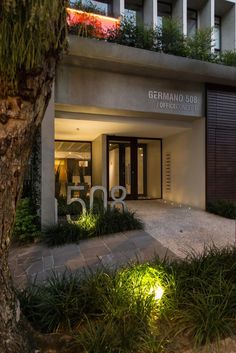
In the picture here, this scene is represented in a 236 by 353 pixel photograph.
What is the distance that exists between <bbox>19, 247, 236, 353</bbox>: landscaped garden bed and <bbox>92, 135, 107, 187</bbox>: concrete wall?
7.72 m

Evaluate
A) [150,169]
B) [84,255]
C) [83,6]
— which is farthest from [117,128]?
[84,255]

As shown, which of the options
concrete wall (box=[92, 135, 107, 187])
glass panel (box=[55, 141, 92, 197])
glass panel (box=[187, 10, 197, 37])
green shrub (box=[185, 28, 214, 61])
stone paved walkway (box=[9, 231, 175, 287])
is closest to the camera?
stone paved walkway (box=[9, 231, 175, 287])

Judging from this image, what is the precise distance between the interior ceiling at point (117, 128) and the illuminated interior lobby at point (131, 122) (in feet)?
0.10

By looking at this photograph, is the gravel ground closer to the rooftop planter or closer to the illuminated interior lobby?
the illuminated interior lobby

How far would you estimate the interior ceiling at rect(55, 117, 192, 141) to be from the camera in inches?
347

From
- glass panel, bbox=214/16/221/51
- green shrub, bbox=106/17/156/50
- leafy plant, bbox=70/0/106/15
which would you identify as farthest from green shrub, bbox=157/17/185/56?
glass panel, bbox=214/16/221/51

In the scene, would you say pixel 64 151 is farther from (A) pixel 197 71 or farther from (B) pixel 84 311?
(B) pixel 84 311

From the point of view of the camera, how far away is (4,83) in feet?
5.84

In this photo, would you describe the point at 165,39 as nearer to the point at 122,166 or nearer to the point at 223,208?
the point at 223,208

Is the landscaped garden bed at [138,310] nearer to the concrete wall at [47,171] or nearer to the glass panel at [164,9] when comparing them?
the concrete wall at [47,171]

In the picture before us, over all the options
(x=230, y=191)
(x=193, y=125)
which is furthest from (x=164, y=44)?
(x=230, y=191)

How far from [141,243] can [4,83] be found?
4.68m

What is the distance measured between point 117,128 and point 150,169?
11.0 ft

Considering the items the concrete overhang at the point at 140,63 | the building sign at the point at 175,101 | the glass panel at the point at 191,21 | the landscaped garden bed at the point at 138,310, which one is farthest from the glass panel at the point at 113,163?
the landscaped garden bed at the point at 138,310
